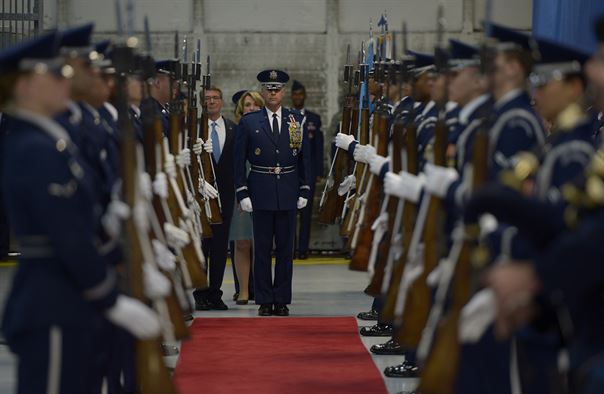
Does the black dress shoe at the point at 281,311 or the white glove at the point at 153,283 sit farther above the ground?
the white glove at the point at 153,283

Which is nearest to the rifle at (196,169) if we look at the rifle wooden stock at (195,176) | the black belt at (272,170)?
the rifle wooden stock at (195,176)

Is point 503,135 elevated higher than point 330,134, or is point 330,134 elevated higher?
point 503,135

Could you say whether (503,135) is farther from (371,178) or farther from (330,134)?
(330,134)

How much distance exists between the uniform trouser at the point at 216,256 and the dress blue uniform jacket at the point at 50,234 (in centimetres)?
576

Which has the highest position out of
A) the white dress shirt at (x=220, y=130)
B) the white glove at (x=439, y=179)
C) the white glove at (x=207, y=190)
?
the white glove at (x=439, y=179)

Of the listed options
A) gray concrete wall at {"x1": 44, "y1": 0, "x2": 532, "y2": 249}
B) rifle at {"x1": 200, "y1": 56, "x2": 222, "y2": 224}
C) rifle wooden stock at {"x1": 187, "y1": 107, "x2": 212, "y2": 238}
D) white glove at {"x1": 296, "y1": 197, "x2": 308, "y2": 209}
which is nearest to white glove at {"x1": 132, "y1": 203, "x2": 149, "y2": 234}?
rifle wooden stock at {"x1": 187, "y1": 107, "x2": 212, "y2": 238}

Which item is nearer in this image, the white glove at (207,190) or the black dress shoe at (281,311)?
the white glove at (207,190)

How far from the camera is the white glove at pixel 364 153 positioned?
7.32m

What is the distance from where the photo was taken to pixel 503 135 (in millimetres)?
4555

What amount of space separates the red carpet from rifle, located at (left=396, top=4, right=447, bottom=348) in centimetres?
159

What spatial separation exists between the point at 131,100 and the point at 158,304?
2119 millimetres

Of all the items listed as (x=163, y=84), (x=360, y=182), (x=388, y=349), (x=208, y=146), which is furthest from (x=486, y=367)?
(x=208, y=146)

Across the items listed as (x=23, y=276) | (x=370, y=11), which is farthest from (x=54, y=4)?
(x=23, y=276)

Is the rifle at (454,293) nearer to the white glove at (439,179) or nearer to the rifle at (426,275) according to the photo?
the white glove at (439,179)
